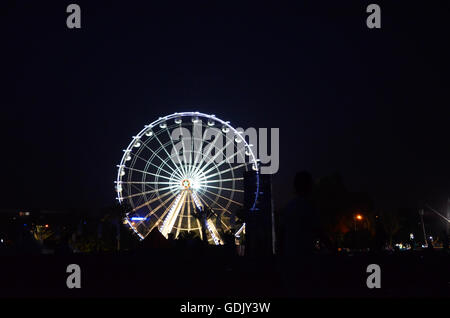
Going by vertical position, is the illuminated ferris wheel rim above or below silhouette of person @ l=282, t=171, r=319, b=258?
above

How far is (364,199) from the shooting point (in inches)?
2653

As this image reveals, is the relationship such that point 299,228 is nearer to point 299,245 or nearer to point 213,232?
point 299,245

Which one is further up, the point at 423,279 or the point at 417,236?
the point at 423,279

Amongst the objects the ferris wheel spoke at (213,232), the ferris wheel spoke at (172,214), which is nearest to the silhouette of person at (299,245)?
the ferris wheel spoke at (172,214)

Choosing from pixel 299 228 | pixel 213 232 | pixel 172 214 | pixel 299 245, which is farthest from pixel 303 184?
pixel 213 232

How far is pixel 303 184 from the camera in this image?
604cm

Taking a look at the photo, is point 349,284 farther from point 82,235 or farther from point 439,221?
point 439,221

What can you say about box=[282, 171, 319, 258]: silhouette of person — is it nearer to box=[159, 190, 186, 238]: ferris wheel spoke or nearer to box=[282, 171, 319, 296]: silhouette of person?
box=[282, 171, 319, 296]: silhouette of person

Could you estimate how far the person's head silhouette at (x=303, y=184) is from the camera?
602 centimetres

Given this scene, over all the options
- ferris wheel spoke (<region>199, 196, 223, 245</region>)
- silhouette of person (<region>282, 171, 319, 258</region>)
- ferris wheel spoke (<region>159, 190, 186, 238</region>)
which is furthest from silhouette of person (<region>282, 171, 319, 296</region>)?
ferris wheel spoke (<region>199, 196, 223, 245</region>)

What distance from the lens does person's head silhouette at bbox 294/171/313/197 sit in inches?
237

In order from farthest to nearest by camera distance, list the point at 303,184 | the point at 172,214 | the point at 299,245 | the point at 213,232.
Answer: the point at 213,232, the point at 172,214, the point at 303,184, the point at 299,245

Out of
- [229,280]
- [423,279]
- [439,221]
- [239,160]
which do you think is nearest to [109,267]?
[229,280]
